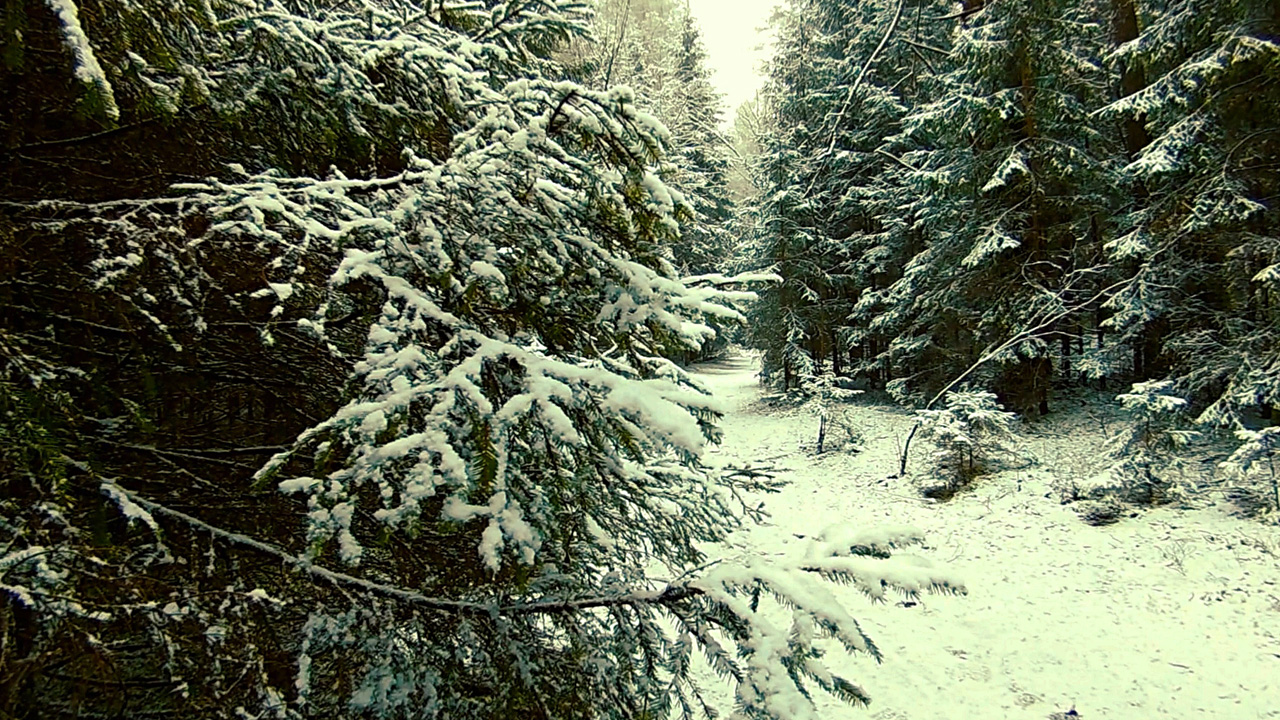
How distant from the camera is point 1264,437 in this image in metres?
6.62

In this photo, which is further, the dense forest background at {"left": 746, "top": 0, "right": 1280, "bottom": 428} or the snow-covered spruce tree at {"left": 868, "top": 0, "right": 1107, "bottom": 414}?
the snow-covered spruce tree at {"left": 868, "top": 0, "right": 1107, "bottom": 414}

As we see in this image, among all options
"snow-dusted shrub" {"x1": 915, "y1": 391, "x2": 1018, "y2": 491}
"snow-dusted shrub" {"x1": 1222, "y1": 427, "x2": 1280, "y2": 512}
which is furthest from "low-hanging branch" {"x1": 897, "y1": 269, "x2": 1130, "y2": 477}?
"snow-dusted shrub" {"x1": 1222, "y1": 427, "x2": 1280, "y2": 512}

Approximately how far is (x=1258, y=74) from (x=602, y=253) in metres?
10.4

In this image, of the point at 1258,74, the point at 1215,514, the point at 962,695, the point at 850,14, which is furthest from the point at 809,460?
the point at 850,14

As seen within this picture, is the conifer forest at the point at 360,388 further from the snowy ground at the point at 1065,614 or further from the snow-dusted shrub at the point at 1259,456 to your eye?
the snow-dusted shrub at the point at 1259,456

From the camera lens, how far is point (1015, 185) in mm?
10781

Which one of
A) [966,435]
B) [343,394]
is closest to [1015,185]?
[966,435]

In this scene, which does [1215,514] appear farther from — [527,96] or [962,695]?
[527,96]

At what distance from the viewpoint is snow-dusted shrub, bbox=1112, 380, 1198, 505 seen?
7.60 metres

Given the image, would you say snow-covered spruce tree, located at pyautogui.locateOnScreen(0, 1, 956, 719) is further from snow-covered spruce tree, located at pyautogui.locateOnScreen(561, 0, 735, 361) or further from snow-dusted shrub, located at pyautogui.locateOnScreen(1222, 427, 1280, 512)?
snow-covered spruce tree, located at pyautogui.locateOnScreen(561, 0, 735, 361)

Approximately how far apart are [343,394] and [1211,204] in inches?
419

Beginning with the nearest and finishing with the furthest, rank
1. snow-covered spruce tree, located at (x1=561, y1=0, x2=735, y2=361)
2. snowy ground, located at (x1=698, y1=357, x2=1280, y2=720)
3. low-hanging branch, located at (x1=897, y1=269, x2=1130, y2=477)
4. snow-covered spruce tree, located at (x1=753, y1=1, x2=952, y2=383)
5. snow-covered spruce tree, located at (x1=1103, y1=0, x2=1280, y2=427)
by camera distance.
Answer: snowy ground, located at (x1=698, y1=357, x2=1280, y2=720) < snow-covered spruce tree, located at (x1=1103, y1=0, x2=1280, y2=427) < low-hanging branch, located at (x1=897, y1=269, x2=1130, y2=477) < snow-covered spruce tree, located at (x1=753, y1=1, x2=952, y2=383) < snow-covered spruce tree, located at (x1=561, y1=0, x2=735, y2=361)

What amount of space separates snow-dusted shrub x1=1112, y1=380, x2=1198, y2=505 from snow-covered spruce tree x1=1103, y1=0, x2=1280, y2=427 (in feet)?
1.41

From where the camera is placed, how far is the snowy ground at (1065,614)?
4.97 m
